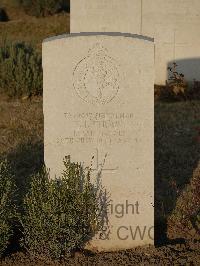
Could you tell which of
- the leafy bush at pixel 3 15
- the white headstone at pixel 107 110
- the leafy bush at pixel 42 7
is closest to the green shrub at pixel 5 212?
the white headstone at pixel 107 110

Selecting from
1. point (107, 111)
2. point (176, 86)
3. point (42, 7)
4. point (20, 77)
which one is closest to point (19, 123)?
point (20, 77)

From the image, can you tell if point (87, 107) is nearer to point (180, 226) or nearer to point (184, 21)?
point (180, 226)

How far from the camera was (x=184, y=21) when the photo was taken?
9789 millimetres

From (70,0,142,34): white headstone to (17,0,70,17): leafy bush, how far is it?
542 inches

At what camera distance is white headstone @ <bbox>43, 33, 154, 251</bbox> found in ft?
13.9

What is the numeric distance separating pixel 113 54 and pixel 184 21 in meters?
5.83

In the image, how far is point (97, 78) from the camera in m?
4.33

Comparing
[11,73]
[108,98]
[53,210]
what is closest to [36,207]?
[53,210]

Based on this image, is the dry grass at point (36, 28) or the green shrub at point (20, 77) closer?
the green shrub at point (20, 77)

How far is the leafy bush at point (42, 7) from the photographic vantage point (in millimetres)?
23172

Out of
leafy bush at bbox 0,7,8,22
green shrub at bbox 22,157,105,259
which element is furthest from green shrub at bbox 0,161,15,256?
leafy bush at bbox 0,7,8,22

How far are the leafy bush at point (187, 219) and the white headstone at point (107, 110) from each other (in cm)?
44

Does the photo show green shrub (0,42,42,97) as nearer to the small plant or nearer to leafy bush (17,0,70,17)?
the small plant

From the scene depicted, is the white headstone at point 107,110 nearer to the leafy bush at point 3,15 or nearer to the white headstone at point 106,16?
the white headstone at point 106,16
